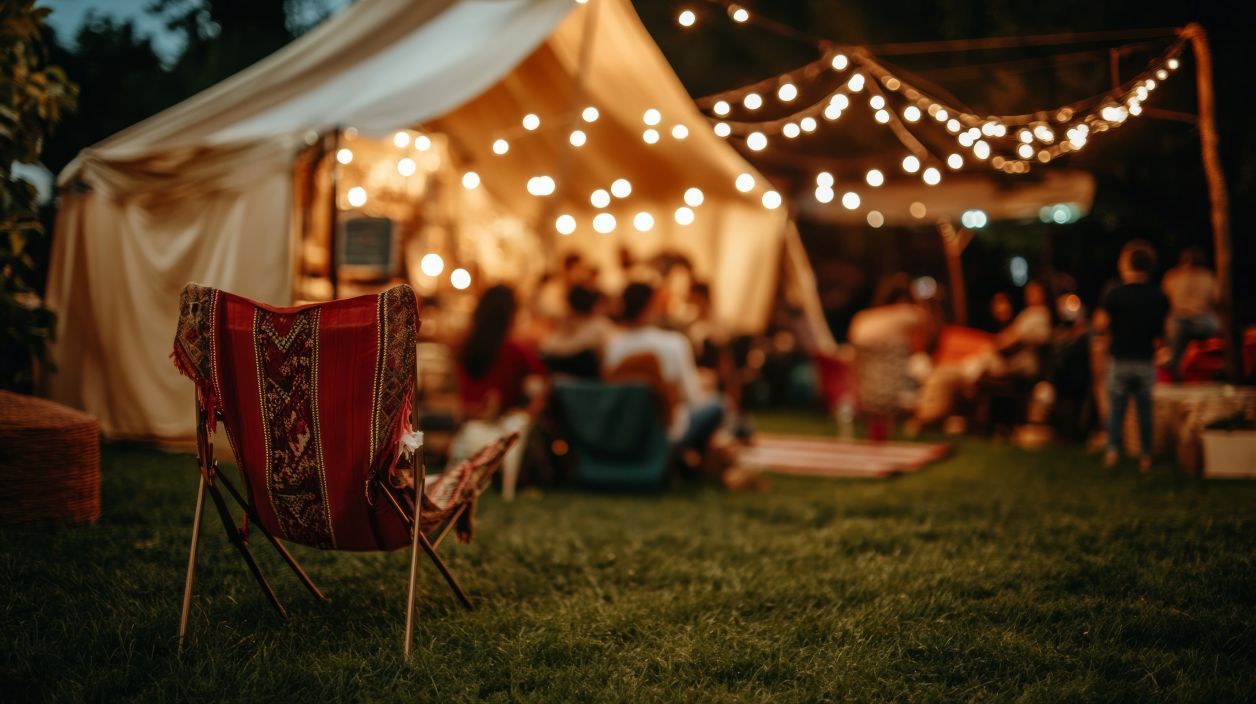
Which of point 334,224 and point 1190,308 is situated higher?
point 334,224

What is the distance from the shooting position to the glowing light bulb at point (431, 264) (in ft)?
26.1

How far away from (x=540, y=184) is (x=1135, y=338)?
513 centimetres

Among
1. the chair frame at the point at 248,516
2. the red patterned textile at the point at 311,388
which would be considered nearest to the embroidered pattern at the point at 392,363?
the red patterned textile at the point at 311,388

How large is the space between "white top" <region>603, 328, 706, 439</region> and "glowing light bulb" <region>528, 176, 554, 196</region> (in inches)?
150

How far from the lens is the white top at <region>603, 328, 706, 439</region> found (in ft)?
16.9

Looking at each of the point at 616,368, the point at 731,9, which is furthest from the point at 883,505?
the point at 731,9

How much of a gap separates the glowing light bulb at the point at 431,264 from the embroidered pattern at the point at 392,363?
5662 mm

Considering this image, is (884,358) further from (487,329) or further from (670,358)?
(487,329)

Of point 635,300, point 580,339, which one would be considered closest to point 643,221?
point 580,339

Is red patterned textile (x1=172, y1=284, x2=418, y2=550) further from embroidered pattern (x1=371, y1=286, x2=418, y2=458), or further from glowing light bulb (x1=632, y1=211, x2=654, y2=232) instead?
glowing light bulb (x1=632, y1=211, x2=654, y2=232)

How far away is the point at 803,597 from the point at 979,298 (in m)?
12.9

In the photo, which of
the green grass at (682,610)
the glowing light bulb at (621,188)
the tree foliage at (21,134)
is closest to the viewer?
the green grass at (682,610)

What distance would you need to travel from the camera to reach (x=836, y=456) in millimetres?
6570

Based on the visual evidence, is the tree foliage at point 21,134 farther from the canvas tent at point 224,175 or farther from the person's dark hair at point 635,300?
the person's dark hair at point 635,300
